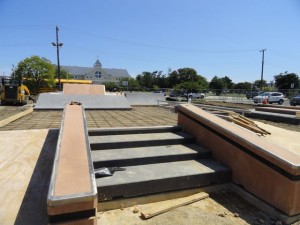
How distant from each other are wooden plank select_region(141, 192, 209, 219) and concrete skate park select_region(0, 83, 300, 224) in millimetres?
126

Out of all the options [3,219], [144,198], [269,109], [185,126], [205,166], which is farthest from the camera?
[269,109]

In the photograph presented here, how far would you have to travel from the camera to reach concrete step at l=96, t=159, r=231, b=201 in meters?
3.46

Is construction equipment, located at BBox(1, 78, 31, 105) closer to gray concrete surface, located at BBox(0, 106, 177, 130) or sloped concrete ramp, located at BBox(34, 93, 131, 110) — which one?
sloped concrete ramp, located at BBox(34, 93, 131, 110)

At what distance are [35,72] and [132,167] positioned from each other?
4173 centimetres

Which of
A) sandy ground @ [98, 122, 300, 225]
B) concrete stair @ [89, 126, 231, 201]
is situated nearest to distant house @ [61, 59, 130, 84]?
concrete stair @ [89, 126, 231, 201]

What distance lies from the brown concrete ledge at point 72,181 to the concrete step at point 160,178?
524mm

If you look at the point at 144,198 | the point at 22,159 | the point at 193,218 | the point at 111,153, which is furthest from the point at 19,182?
the point at 193,218

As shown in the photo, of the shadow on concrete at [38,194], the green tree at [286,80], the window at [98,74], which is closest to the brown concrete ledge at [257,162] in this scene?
the shadow on concrete at [38,194]

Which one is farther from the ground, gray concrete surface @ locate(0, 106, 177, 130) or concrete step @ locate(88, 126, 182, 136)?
concrete step @ locate(88, 126, 182, 136)

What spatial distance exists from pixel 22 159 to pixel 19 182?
2.58 ft

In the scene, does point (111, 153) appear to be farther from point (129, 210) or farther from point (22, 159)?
point (22, 159)

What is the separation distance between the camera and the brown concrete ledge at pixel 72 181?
2.39 metres

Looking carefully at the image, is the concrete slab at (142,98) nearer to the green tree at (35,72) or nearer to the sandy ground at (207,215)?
the sandy ground at (207,215)

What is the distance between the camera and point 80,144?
12.0ft
